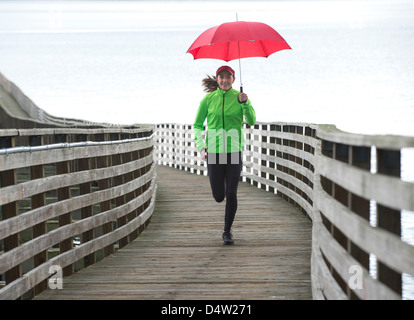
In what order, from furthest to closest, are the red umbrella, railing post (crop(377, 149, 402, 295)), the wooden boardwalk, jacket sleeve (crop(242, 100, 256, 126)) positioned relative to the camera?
the red umbrella
jacket sleeve (crop(242, 100, 256, 126))
the wooden boardwalk
railing post (crop(377, 149, 402, 295))

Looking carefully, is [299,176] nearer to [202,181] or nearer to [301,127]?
[301,127]

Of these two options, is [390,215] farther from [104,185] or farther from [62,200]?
[104,185]

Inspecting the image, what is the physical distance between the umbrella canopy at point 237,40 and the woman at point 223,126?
1.93 ft

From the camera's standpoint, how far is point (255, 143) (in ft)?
53.6

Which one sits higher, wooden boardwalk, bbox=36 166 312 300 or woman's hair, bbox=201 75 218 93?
woman's hair, bbox=201 75 218 93

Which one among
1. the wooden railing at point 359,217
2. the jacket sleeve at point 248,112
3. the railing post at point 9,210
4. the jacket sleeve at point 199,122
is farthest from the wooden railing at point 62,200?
the wooden railing at point 359,217

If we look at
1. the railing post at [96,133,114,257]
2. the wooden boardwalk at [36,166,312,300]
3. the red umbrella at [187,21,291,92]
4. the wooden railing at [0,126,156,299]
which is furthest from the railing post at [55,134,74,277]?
the red umbrella at [187,21,291,92]

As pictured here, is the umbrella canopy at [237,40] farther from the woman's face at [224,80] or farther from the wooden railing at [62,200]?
the wooden railing at [62,200]

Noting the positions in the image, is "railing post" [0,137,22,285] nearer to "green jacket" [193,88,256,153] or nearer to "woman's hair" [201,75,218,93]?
"green jacket" [193,88,256,153]

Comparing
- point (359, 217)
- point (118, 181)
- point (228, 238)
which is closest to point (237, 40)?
point (118, 181)

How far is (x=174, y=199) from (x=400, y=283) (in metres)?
10.7

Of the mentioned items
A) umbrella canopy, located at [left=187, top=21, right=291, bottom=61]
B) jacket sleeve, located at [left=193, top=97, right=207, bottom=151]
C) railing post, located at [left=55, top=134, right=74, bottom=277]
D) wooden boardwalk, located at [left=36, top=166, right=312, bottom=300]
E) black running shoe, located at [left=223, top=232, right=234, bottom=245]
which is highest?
umbrella canopy, located at [left=187, top=21, right=291, bottom=61]

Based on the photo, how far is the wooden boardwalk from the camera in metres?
6.83

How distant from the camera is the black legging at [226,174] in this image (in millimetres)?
8664
